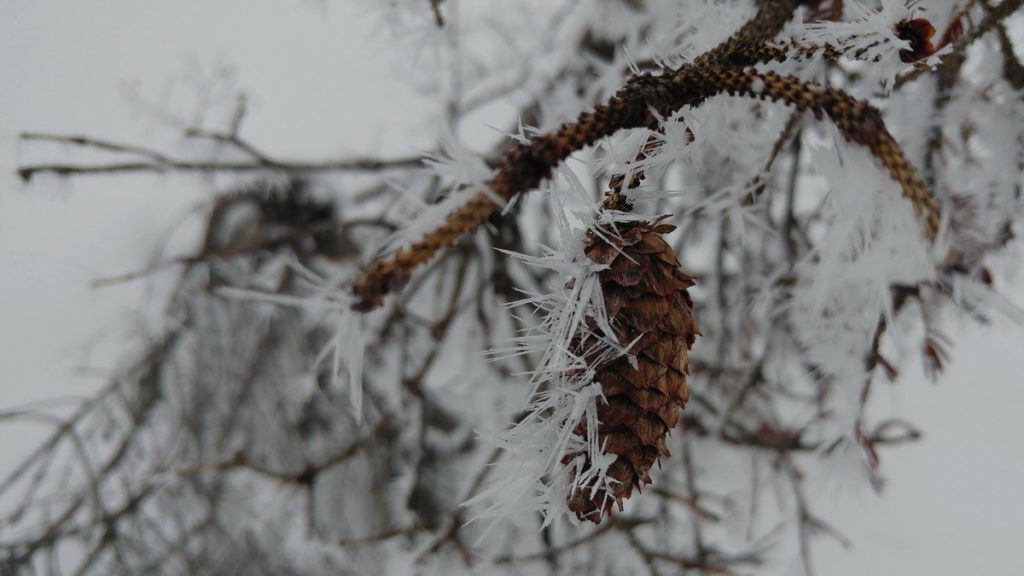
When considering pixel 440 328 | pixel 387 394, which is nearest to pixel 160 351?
pixel 387 394

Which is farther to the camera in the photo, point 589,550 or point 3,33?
point 3,33

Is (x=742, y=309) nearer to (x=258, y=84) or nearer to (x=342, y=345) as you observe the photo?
(x=342, y=345)

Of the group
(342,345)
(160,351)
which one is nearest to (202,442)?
(160,351)

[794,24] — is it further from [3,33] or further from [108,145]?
[3,33]

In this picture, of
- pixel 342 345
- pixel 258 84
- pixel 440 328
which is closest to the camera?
pixel 342 345

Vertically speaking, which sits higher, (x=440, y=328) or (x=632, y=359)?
(x=632, y=359)

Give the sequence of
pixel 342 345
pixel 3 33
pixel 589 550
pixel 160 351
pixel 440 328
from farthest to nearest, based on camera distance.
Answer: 1. pixel 3 33
2. pixel 160 351
3. pixel 589 550
4. pixel 440 328
5. pixel 342 345

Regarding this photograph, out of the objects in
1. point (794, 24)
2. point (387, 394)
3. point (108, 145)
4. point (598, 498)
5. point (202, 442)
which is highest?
point (108, 145)
